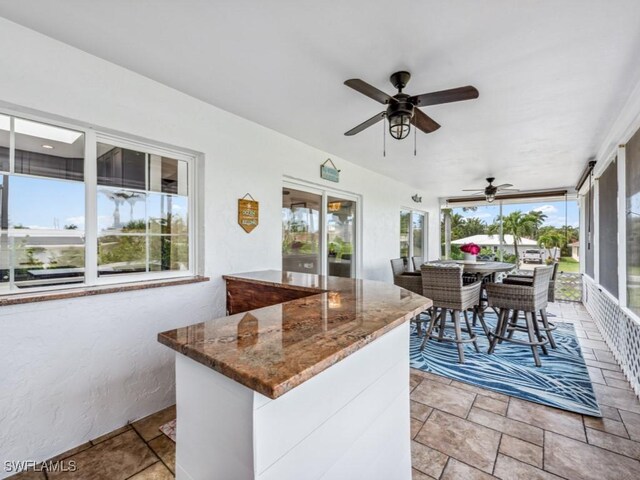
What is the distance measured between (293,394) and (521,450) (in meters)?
1.82

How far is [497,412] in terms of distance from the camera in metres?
2.23

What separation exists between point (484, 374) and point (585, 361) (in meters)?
1.20

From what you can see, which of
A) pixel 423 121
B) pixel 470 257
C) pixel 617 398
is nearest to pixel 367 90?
pixel 423 121

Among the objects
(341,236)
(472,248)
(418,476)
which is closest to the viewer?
(418,476)

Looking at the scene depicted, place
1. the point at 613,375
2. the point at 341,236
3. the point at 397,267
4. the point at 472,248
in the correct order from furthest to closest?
the point at 472,248
the point at 341,236
the point at 397,267
the point at 613,375

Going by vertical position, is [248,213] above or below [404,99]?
below

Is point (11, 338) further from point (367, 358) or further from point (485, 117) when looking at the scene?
point (485, 117)

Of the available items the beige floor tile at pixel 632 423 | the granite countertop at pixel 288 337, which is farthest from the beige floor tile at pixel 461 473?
the beige floor tile at pixel 632 423

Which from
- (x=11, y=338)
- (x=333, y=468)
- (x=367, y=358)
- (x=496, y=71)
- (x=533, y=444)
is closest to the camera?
(x=333, y=468)

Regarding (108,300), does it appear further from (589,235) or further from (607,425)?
(589,235)

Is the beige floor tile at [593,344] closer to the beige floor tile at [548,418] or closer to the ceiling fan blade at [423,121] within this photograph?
the beige floor tile at [548,418]

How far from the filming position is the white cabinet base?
0.79 metres

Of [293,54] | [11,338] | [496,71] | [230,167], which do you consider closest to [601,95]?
[496,71]

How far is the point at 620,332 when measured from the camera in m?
2.98
